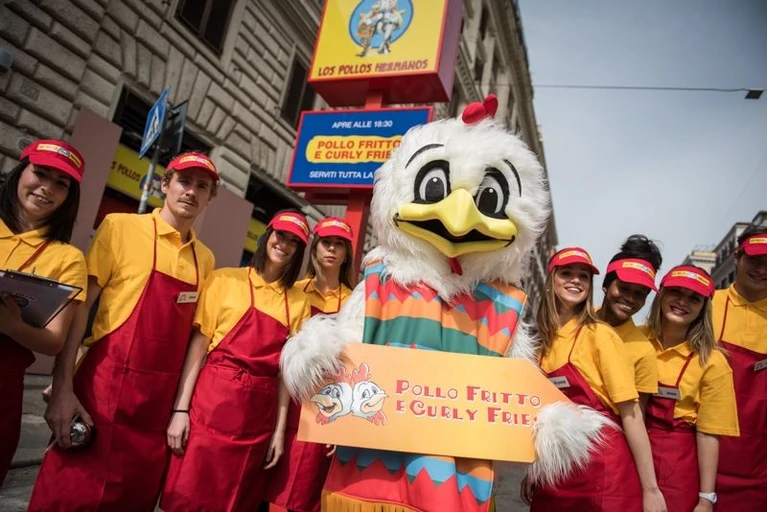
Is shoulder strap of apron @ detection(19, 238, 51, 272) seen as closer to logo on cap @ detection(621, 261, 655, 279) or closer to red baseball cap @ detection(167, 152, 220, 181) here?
red baseball cap @ detection(167, 152, 220, 181)

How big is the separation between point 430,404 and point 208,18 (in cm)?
777

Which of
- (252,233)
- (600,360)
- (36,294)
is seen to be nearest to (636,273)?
(600,360)

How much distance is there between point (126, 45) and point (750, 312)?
23.2 feet

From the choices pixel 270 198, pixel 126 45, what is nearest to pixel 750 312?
pixel 126 45

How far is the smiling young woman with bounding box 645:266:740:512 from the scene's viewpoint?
2.11 meters

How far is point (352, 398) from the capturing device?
168 centimetres

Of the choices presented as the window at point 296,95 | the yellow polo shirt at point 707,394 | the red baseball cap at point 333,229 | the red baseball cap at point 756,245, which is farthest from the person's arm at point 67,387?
the window at point 296,95

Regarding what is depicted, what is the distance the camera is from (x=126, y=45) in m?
6.11

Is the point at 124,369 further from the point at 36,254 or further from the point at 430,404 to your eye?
the point at 430,404

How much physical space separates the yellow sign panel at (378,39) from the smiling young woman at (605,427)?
15.0ft

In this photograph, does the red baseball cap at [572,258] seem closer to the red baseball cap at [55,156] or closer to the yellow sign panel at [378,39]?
the red baseball cap at [55,156]

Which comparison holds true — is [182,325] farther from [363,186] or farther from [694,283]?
[363,186]

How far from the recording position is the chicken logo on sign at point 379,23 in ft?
20.3

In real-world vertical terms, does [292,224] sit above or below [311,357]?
A: above
